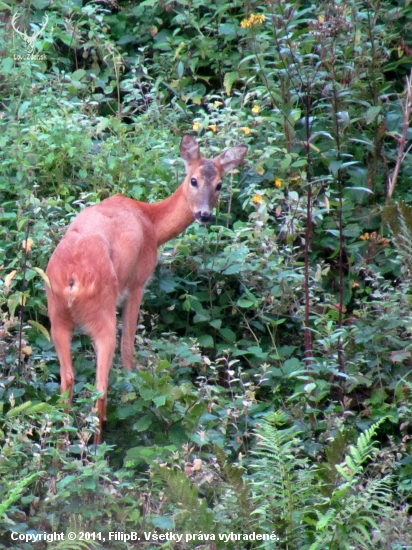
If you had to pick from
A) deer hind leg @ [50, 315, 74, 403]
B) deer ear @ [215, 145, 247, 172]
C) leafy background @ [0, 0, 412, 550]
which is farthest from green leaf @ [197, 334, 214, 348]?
deer ear @ [215, 145, 247, 172]

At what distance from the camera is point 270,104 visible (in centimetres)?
938

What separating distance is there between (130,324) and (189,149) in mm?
1780

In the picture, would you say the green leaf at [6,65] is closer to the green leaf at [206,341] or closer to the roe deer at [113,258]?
the roe deer at [113,258]

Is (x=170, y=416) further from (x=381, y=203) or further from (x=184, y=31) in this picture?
(x=184, y=31)

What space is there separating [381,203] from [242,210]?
123cm

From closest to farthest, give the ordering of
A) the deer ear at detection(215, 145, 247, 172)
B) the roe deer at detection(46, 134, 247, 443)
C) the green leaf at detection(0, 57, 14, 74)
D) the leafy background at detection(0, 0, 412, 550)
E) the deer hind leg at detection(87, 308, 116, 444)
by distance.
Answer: the leafy background at detection(0, 0, 412, 550)
the roe deer at detection(46, 134, 247, 443)
the deer hind leg at detection(87, 308, 116, 444)
the deer ear at detection(215, 145, 247, 172)
the green leaf at detection(0, 57, 14, 74)

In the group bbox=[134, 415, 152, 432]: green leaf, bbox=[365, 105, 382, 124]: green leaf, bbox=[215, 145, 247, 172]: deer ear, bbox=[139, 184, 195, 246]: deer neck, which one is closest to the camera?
bbox=[134, 415, 152, 432]: green leaf

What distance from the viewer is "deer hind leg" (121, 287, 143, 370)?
713 centimetres

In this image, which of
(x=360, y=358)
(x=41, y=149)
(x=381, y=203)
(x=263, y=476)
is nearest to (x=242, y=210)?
(x=381, y=203)

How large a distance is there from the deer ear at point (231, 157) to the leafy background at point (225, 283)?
11.1 inches

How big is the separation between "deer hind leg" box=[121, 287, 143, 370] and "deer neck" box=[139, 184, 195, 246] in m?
0.72

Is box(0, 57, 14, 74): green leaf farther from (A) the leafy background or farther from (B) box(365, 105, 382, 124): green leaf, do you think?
(B) box(365, 105, 382, 124): green leaf

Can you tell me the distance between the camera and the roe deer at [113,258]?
6.22 m

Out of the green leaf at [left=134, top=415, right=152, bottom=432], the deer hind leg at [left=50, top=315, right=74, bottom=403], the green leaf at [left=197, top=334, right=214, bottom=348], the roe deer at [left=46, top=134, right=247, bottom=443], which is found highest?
the roe deer at [left=46, top=134, right=247, bottom=443]
